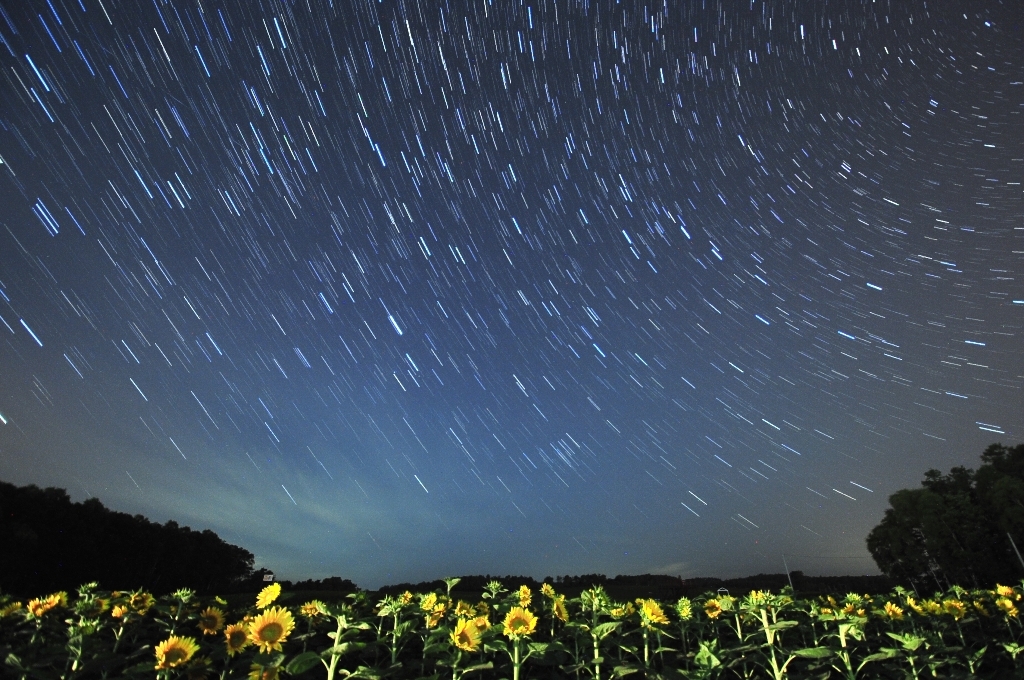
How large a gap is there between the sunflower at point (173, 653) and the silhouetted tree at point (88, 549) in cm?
2880

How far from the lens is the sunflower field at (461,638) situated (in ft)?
10.9

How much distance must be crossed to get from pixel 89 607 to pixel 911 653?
7.60 m

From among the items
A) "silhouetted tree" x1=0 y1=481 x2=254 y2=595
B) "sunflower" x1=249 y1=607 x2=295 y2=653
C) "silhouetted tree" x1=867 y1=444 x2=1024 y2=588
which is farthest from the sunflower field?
"silhouetted tree" x1=867 y1=444 x2=1024 y2=588

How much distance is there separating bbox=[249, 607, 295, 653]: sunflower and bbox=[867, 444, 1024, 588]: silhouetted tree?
35968 millimetres

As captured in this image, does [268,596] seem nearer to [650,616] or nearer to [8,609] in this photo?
[8,609]

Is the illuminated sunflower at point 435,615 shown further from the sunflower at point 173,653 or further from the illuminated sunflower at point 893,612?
the illuminated sunflower at point 893,612

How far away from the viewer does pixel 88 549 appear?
28391 mm

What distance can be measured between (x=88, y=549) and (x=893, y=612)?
37.6 meters

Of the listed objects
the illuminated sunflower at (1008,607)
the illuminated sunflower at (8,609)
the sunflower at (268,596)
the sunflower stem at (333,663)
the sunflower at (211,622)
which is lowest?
the illuminated sunflower at (1008,607)

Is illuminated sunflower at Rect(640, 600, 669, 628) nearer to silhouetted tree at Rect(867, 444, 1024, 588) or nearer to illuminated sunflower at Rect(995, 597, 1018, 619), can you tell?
illuminated sunflower at Rect(995, 597, 1018, 619)

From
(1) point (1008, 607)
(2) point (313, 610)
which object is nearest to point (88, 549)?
(2) point (313, 610)

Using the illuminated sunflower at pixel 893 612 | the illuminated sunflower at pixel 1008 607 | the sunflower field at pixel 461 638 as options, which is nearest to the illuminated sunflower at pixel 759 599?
the sunflower field at pixel 461 638

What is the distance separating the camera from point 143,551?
32.5 meters

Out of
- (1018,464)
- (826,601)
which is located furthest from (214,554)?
(1018,464)
